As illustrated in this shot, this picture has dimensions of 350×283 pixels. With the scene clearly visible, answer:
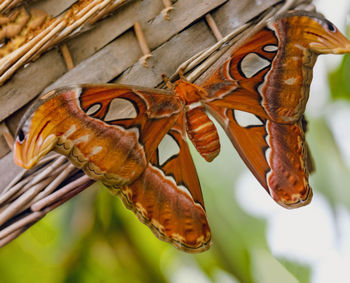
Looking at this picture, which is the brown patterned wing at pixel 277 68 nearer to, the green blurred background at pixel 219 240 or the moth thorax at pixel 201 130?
the moth thorax at pixel 201 130

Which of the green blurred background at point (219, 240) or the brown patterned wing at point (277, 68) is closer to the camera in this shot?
the brown patterned wing at point (277, 68)

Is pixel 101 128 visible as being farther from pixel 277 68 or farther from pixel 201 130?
pixel 277 68

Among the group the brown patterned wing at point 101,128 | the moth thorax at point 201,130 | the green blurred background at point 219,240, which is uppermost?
the brown patterned wing at point 101,128

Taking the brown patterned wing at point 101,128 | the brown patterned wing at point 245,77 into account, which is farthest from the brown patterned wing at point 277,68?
the brown patterned wing at point 101,128

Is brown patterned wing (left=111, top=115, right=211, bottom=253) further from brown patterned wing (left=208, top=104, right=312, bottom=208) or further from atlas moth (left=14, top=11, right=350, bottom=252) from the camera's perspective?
brown patterned wing (left=208, top=104, right=312, bottom=208)

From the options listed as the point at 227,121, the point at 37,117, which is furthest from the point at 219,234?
the point at 37,117

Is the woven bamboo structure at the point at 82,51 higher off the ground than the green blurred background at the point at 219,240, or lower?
higher

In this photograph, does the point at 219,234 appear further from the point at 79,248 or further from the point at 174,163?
the point at 79,248
